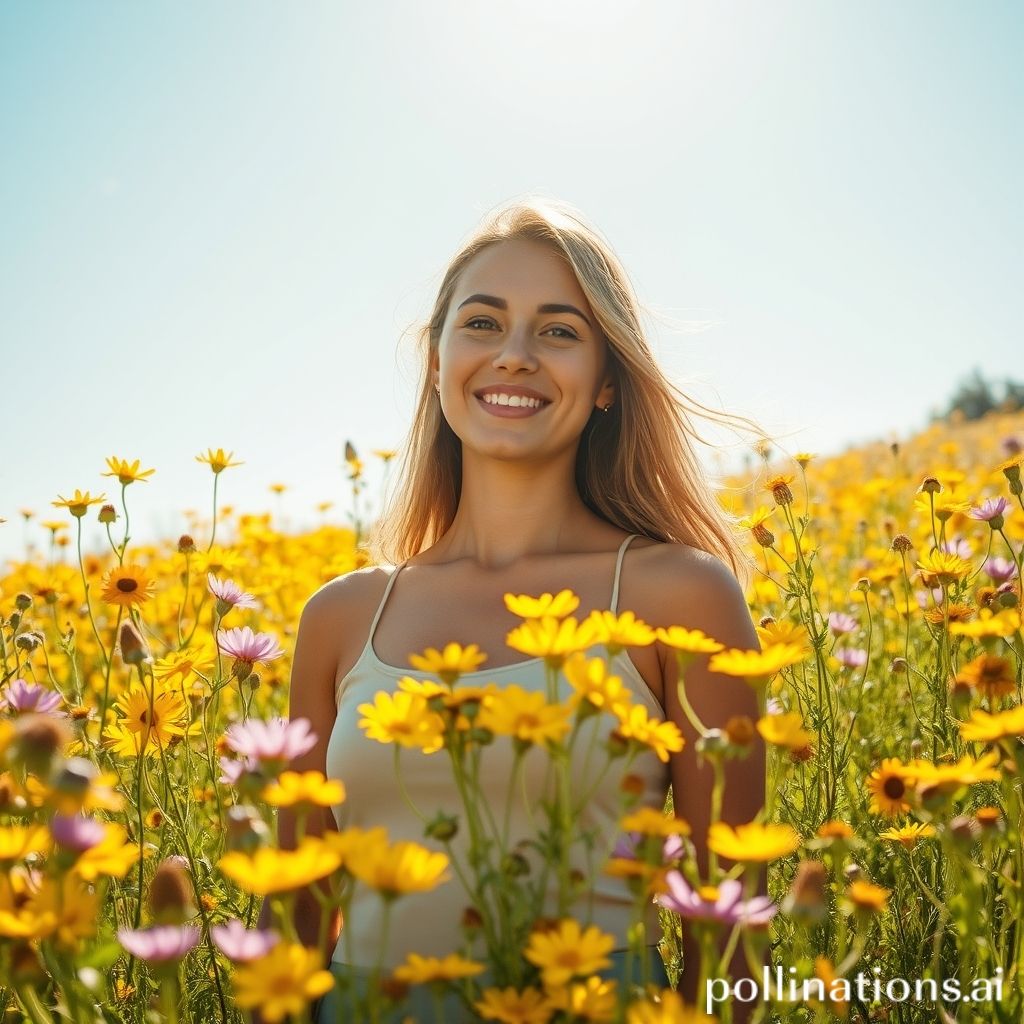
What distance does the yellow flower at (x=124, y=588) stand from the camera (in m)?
2.20

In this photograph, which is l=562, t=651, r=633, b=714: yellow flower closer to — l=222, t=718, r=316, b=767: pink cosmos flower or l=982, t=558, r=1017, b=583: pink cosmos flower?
l=222, t=718, r=316, b=767: pink cosmos flower

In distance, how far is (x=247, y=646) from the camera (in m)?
2.06

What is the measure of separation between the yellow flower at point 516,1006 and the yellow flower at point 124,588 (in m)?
1.52

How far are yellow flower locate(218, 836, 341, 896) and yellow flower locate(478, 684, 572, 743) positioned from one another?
22 centimetres

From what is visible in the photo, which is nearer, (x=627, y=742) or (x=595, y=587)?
(x=627, y=742)

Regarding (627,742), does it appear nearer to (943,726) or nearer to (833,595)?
(943,726)

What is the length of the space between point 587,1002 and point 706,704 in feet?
3.24

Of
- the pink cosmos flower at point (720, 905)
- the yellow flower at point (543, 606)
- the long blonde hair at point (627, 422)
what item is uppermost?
Answer: the long blonde hair at point (627, 422)

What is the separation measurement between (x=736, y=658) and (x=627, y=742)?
0.51 feet

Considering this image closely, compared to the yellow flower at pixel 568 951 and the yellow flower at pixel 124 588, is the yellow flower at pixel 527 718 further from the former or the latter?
the yellow flower at pixel 124 588

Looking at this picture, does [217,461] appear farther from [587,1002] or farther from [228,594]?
[587,1002]

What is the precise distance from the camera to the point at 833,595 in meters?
3.47

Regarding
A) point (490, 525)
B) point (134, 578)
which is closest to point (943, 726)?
point (490, 525)

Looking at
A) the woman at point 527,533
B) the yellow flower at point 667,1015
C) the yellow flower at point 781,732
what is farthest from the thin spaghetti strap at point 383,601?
the yellow flower at point 667,1015
